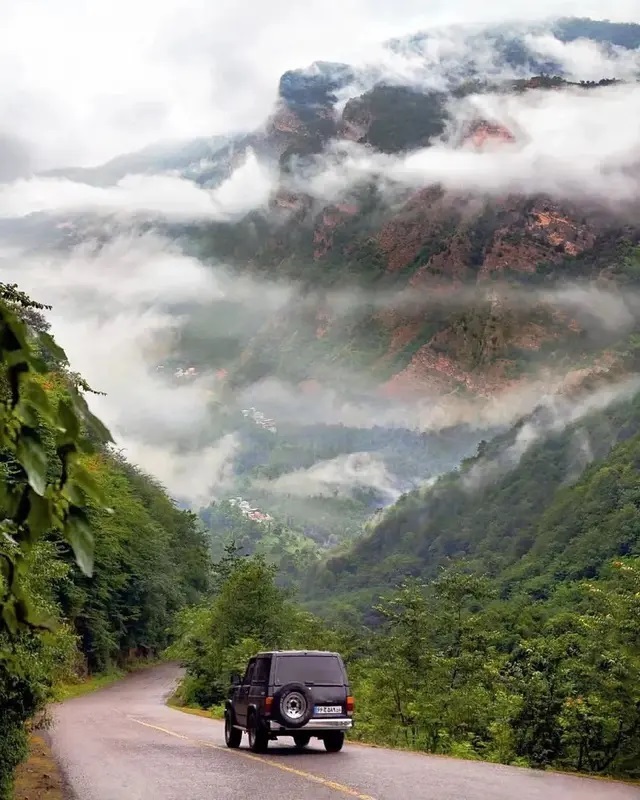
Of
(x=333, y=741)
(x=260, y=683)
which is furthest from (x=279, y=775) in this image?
(x=333, y=741)

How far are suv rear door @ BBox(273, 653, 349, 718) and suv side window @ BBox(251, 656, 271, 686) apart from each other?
218mm

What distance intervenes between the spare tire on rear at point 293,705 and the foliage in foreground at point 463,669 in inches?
194

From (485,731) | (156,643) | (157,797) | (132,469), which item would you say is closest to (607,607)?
(485,731)

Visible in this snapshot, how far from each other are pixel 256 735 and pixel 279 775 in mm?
3575

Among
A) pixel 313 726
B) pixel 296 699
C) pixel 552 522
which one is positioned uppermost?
pixel 552 522

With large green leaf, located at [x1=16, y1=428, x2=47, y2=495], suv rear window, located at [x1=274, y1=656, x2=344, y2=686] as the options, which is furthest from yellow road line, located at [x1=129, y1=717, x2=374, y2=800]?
large green leaf, located at [x1=16, y1=428, x2=47, y2=495]

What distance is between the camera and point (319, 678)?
1708cm

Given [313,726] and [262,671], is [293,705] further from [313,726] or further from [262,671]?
[262,671]

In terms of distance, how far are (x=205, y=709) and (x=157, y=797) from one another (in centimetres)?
2839

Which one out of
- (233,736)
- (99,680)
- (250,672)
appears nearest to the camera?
(250,672)

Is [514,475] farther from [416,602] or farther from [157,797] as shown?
[157,797]

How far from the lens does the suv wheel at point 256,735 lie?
16.8 meters

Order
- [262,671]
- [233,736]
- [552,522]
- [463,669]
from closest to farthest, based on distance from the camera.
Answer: [262,671] → [233,736] → [463,669] → [552,522]

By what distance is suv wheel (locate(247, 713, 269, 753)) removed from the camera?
55.3 ft
